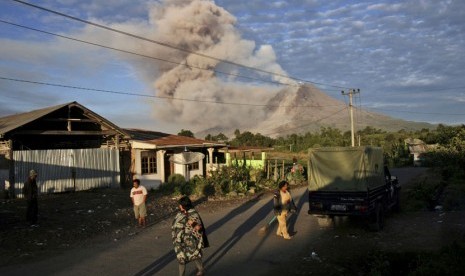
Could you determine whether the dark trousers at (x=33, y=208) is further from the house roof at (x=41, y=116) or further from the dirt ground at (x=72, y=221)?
the house roof at (x=41, y=116)

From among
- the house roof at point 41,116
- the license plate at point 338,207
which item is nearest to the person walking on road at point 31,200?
the house roof at point 41,116

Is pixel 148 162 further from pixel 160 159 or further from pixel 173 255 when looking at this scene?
pixel 173 255

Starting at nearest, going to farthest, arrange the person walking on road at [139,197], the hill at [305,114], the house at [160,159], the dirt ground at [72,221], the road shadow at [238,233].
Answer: the road shadow at [238,233]
the dirt ground at [72,221]
the person walking on road at [139,197]
the house at [160,159]
the hill at [305,114]

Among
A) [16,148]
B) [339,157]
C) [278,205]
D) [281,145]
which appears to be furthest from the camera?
[281,145]

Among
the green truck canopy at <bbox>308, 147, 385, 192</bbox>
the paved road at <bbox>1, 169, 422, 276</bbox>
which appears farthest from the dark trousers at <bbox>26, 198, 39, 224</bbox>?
the green truck canopy at <bbox>308, 147, 385, 192</bbox>

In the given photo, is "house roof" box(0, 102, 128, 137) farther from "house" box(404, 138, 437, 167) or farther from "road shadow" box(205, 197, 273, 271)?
"house" box(404, 138, 437, 167)

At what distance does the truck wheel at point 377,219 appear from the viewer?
11906 millimetres

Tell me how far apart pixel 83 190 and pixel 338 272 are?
1652 centimetres

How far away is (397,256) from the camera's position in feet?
30.6

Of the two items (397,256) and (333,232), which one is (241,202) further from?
(397,256)

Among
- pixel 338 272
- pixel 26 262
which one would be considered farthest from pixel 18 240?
pixel 338 272

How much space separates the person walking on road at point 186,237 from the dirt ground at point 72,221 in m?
4.22

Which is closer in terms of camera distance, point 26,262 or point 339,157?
point 26,262

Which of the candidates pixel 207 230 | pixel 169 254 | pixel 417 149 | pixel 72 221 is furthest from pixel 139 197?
pixel 417 149
